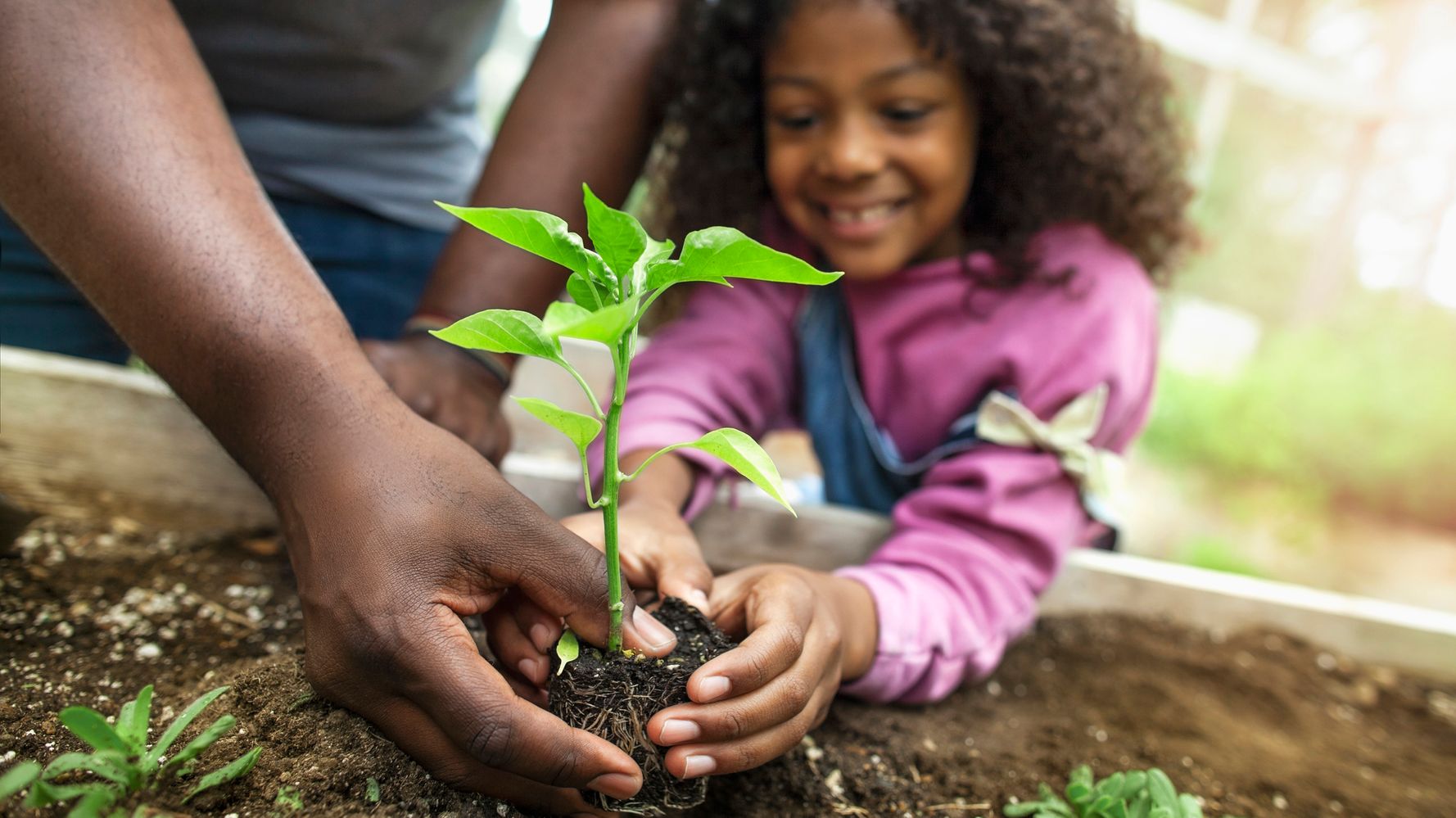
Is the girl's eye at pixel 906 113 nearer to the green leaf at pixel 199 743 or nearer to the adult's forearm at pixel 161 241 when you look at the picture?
the adult's forearm at pixel 161 241

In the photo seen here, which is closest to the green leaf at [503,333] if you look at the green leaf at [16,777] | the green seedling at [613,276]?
the green seedling at [613,276]

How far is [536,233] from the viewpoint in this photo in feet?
3.00

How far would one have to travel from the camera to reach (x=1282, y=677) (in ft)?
6.88

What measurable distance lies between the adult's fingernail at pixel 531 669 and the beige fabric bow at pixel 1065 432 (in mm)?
1093

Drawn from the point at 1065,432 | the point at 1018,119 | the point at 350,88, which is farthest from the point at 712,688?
the point at 350,88

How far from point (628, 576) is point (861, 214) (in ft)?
3.53

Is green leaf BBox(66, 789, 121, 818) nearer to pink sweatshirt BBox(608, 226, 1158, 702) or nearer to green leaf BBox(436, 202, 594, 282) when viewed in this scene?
green leaf BBox(436, 202, 594, 282)

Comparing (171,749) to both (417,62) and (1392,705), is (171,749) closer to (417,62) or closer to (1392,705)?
(417,62)

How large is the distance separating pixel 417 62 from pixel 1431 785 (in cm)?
257

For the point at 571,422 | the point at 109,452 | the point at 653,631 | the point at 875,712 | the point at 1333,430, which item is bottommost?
the point at 1333,430

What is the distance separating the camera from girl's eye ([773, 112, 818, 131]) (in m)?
2.02

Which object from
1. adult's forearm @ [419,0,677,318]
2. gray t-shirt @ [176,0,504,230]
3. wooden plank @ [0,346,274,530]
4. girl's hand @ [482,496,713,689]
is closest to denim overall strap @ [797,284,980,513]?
adult's forearm @ [419,0,677,318]

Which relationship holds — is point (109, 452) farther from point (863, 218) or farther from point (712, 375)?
point (863, 218)

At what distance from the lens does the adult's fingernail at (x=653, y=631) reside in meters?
1.13
